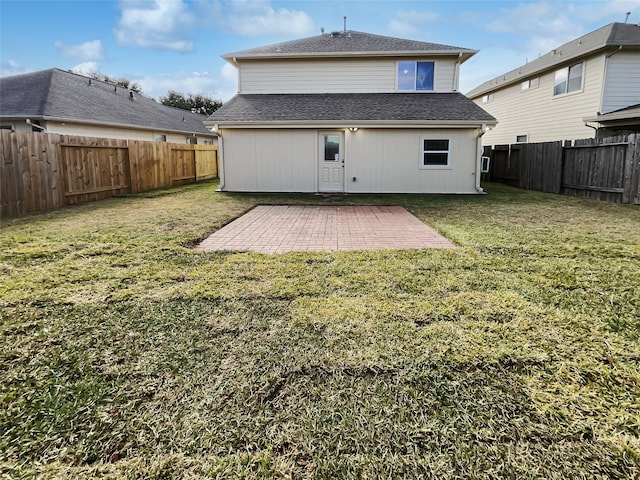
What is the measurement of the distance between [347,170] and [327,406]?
1170 cm

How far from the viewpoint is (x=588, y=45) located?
1462cm

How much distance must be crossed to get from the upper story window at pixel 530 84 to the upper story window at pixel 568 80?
4.55ft

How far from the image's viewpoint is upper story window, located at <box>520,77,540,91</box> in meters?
18.2

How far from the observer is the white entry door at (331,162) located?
13.3 meters

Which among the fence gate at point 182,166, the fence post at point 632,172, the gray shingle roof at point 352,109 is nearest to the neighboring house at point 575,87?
the fence post at point 632,172

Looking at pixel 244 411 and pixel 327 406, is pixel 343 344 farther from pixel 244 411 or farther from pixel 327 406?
pixel 244 411

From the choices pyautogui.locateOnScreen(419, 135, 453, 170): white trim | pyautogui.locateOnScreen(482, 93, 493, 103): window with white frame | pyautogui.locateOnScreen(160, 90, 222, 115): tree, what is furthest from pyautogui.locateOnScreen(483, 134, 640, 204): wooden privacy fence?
pyautogui.locateOnScreen(160, 90, 222, 115): tree

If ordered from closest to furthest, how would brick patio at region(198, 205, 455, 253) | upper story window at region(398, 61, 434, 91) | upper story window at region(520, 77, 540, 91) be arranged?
brick patio at region(198, 205, 455, 253) < upper story window at region(398, 61, 434, 91) < upper story window at region(520, 77, 540, 91)

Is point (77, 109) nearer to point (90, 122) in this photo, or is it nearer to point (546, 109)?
point (90, 122)

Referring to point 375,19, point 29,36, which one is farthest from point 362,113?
point 29,36

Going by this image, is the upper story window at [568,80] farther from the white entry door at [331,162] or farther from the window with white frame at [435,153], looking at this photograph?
the white entry door at [331,162]

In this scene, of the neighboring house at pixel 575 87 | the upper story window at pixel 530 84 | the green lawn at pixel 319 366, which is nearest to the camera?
the green lawn at pixel 319 366

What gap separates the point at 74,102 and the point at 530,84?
68.9 feet

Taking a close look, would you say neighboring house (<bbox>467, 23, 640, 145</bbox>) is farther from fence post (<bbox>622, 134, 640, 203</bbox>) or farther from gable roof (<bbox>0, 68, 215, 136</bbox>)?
gable roof (<bbox>0, 68, 215, 136</bbox>)
